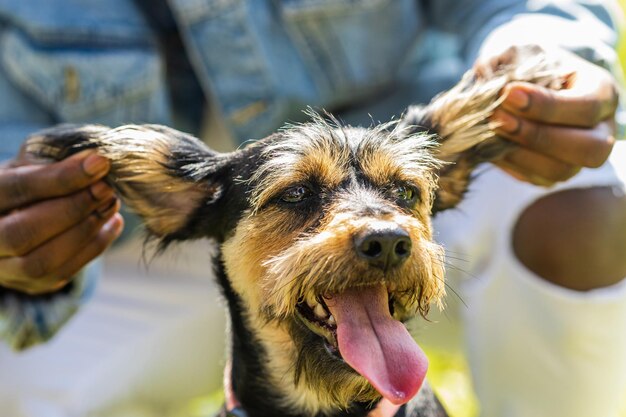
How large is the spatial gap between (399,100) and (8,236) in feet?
6.44

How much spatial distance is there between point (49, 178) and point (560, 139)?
1514mm

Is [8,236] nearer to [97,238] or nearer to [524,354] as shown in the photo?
[97,238]

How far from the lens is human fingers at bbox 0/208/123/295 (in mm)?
2277

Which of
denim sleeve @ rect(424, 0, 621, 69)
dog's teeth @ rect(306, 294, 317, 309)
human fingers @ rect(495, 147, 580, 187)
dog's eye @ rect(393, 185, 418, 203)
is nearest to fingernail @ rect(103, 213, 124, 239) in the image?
dog's teeth @ rect(306, 294, 317, 309)

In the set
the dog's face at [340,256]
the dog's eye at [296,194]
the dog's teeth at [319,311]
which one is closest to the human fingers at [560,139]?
the dog's face at [340,256]

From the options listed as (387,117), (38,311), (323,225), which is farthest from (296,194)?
(387,117)

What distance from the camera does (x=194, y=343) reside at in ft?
12.2

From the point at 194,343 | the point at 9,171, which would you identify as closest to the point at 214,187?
the point at 9,171

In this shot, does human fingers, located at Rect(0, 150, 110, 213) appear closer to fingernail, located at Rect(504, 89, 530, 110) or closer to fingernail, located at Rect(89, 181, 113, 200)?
fingernail, located at Rect(89, 181, 113, 200)

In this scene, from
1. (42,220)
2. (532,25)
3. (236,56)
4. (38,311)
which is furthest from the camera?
(236,56)

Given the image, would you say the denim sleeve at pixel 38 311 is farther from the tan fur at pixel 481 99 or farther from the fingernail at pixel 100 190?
the tan fur at pixel 481 99

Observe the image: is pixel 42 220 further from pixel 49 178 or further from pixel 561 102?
pixel 561 102

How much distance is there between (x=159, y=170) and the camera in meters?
2.21

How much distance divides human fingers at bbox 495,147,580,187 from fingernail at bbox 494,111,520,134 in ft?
0.27
